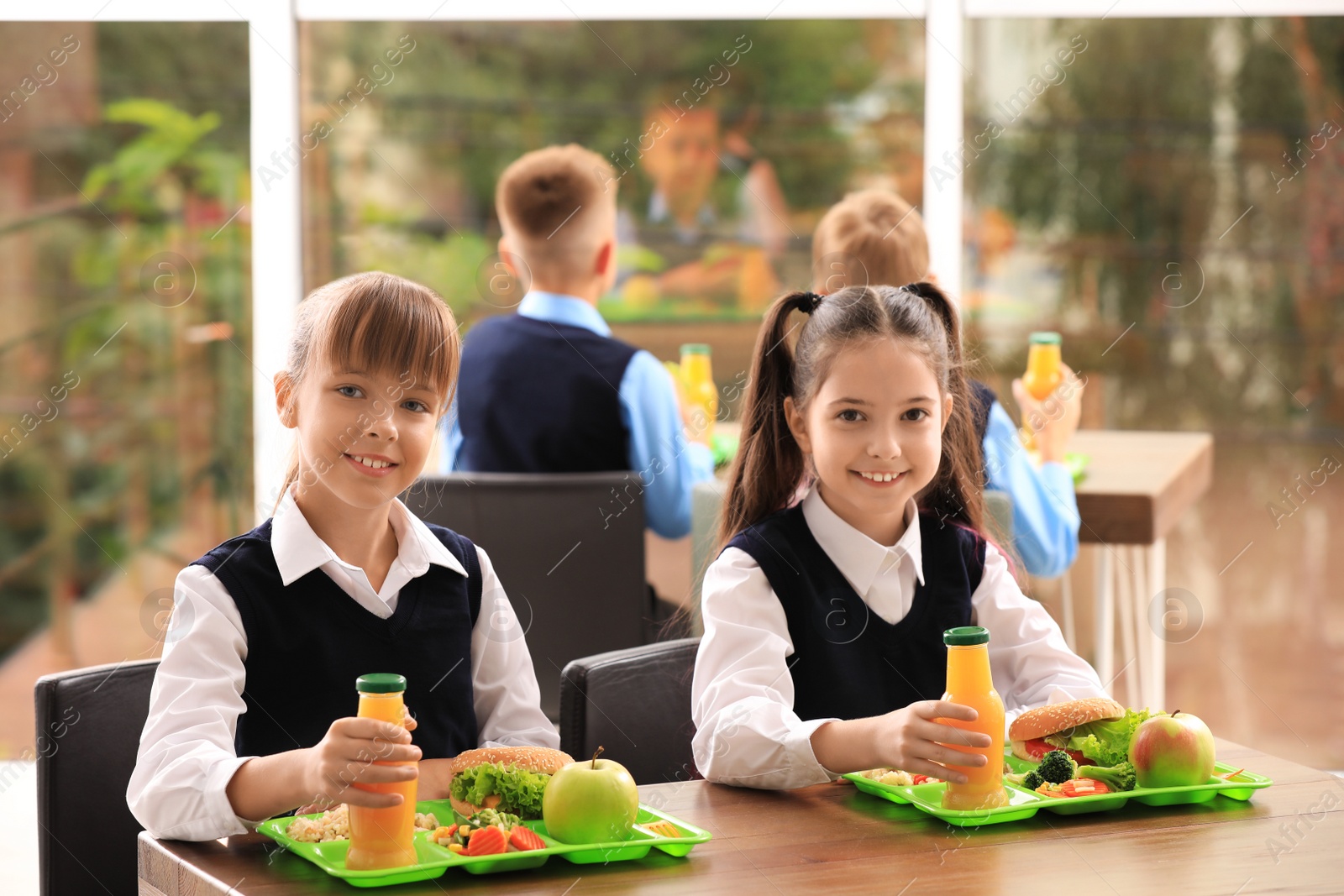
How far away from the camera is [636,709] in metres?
1.63

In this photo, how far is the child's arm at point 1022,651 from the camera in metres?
1.65

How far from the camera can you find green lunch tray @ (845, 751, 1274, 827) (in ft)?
4.13

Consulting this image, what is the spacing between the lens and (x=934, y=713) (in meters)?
1.26

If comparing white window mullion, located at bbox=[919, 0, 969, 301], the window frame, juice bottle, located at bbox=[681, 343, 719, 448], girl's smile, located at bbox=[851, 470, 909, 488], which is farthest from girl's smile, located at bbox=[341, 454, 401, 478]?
white window mullion, located at bbox=[919, 0, 969, 301]

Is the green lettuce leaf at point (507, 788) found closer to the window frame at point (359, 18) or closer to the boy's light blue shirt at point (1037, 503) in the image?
the boy's light blue shirt at point (1037, 503)

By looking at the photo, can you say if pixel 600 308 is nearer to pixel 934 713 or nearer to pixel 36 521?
pixel 36 521

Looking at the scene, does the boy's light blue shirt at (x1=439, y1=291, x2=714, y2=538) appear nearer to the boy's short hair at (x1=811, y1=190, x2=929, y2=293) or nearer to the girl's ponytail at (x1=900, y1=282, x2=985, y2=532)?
the boy's short hair at (x1=811, y1=190, x2=929, y2=293)

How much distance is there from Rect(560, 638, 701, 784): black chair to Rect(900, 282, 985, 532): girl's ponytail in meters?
0.36

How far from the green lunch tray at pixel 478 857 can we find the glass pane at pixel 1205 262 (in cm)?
383

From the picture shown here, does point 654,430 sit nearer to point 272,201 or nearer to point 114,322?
point 272,201

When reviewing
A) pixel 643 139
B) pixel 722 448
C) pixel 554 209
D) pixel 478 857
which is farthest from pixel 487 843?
pixel 643 139

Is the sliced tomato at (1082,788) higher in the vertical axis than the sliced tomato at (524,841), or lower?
higher

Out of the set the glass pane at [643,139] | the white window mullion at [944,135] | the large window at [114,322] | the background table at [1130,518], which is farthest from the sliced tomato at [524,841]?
the glass pane at [643,139]

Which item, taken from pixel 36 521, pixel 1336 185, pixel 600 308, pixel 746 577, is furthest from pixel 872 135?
pixel 746 577
